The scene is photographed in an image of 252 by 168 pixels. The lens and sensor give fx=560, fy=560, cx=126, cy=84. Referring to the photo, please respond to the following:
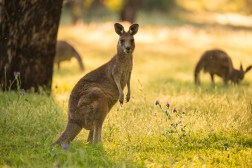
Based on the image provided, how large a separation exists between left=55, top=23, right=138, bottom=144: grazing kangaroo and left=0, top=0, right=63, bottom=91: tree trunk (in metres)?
2.61

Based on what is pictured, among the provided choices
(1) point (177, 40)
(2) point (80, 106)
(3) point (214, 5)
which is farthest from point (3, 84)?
(3) point (214, 5)

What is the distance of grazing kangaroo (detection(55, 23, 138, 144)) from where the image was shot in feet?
20.2

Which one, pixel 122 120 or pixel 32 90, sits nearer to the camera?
pixel 122 120

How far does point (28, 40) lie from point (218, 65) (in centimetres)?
457

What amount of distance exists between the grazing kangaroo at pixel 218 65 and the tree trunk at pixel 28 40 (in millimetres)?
3722

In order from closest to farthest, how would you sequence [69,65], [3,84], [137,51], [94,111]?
[94,111] < [3,84] < [69,65] < [137,51]

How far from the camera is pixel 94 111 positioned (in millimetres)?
6109

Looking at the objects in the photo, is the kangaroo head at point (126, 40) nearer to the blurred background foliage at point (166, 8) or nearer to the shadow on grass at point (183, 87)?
the shadow on grass at point (183, 87)

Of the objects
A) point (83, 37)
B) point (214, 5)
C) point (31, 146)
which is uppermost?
point (214, 5)

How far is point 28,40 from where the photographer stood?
9469mm

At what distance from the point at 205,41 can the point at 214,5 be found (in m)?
25.7

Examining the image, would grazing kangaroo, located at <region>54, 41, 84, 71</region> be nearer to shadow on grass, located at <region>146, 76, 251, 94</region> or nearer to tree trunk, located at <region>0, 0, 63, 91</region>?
shadow on grass, located at <region>146, 76, 251, 94</region>

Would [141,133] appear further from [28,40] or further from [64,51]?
[64,51]

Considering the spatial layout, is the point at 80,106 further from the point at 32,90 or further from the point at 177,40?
the point at 177,40
